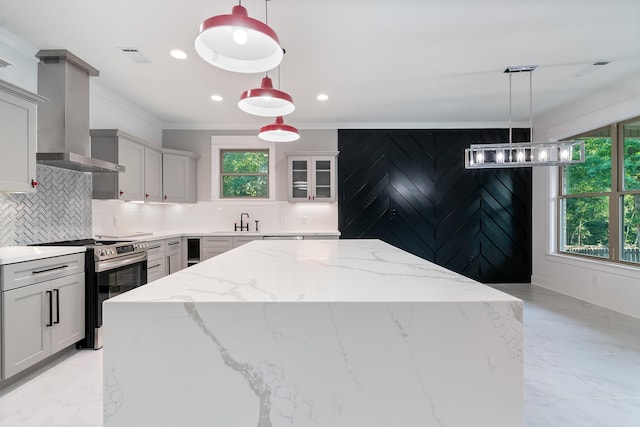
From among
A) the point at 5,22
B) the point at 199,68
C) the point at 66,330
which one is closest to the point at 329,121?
the point at 199,68

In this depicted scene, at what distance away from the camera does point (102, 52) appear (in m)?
2.93

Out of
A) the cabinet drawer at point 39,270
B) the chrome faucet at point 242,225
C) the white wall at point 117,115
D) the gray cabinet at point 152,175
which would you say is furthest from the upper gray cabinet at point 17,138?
the chrome faucet at point 242,225

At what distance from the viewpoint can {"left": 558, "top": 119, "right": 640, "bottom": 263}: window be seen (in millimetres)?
3625

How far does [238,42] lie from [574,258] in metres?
5.09

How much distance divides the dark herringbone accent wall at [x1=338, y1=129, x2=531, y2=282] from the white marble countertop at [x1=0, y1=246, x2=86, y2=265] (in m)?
3.53

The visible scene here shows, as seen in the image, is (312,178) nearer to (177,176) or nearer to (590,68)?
(177,176)

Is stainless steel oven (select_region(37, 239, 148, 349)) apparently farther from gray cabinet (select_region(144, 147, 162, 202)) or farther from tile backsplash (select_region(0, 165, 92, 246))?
gray cabinet (select_region(144, 147, 162, 202))

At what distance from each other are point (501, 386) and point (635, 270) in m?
4.08

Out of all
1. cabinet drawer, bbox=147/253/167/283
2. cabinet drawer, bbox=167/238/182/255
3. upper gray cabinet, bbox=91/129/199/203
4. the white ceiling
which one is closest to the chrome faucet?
upper gray cabinet, bbox=91/129/199/203

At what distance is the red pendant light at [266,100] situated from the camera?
184 cm

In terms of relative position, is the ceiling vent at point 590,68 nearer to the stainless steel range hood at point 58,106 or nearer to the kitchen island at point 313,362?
the kitchen island at point 313,362

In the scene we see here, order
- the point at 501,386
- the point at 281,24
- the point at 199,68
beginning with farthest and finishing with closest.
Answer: the point at 199,68 → the point at 281,24 → the point at 501,386

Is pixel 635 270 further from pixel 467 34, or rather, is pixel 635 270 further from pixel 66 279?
pixel 66 279

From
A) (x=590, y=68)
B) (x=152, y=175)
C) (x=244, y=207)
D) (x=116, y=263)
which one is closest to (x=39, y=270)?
(x=116, y=263)
